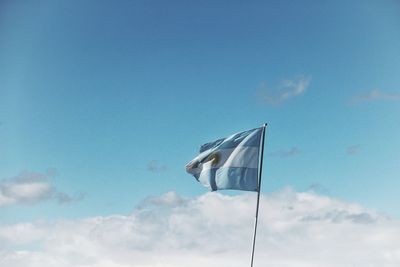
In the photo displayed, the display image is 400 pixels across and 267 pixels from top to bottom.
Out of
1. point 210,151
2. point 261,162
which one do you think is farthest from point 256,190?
point 210,151

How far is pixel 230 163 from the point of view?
3703cm

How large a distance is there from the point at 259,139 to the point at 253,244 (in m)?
6.79

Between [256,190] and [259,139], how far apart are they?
3.40 m

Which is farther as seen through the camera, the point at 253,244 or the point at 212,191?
the point at 212,191

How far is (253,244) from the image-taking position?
33.9 meters

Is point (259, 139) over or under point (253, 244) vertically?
over

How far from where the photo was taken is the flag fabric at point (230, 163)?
119 ft

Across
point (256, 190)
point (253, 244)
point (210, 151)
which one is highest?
point (210, 151)

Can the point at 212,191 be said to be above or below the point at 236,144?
below

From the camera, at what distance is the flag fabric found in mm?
36406

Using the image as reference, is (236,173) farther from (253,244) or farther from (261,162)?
(253,244)

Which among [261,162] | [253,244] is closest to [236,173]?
[261,162]

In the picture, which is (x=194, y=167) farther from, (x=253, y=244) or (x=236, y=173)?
(x=253, y=244)

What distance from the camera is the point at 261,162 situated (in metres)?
36.2
